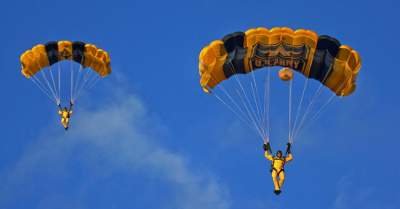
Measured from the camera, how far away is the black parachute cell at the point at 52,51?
4331 centimetres

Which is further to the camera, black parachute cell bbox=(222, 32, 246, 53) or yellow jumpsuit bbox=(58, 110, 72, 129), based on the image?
yellow jumpsuit bbox=(58, 110, 72, 129)

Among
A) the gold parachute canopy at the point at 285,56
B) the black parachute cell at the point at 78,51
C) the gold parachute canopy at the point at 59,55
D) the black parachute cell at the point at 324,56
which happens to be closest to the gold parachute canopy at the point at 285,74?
the gold parachute canopy at the point at 285,56

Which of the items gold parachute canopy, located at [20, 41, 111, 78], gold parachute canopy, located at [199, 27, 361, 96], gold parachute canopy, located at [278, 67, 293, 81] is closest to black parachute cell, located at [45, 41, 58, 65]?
gold parachute canopy, located at [20, 41, 111, 78]

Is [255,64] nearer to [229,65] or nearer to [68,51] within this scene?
[229,65]

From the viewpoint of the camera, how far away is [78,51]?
143 feet

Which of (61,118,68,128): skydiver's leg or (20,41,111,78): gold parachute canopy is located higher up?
(20,41,111,78): gold parachute canopy

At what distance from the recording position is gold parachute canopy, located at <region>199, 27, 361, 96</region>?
33.5 m

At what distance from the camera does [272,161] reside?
108ft

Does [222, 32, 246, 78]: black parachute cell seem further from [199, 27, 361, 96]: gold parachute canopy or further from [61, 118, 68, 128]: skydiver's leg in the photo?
[61, 118, 68, 128]: skydiver's leg

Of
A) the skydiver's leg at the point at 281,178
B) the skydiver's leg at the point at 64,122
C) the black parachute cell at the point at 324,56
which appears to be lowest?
the skydiver's leg at the point at 281,178

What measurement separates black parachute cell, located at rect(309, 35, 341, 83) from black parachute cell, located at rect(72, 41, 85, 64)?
12.6 meters

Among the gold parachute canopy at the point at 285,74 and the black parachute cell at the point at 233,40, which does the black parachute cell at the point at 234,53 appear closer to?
the black parachute cell at the point at 233,40

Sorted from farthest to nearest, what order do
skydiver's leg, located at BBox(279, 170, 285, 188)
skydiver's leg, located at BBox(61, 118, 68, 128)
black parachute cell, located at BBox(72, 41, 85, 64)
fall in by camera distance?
1. black parachute cell, located at BBox(72, 41, 85, 64)
2. skydiver's leg, located at BBox(61, 118, 68, 128)
3. skydiver's leg, located at BBox(279, 170, 285, 188)

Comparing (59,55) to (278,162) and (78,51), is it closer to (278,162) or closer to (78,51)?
(78,51)
